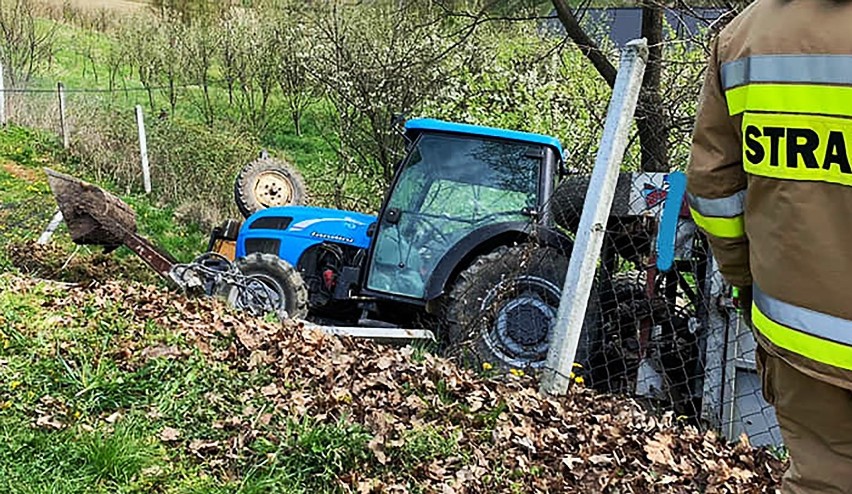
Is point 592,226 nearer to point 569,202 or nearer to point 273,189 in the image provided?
point 569,202

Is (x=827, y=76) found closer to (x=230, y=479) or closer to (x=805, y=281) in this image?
(x=805, y=281)

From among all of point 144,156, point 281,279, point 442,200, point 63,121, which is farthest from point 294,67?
point 442,200

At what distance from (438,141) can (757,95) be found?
4.03 meters

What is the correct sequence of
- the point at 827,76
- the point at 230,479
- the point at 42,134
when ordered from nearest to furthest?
the point at 827,76
the point at 230,479
the point at 42,134

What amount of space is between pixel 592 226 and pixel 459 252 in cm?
201

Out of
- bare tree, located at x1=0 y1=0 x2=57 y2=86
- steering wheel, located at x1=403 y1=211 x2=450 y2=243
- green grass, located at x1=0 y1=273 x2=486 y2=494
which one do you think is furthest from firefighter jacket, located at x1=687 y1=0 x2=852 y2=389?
bare tree, located at x1=0 y1=0 x2=57 y2=86

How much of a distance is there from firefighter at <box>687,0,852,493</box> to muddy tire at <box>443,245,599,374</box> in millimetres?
2627

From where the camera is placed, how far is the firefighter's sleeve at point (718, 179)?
2193 mm

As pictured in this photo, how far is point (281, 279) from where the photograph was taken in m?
6.22

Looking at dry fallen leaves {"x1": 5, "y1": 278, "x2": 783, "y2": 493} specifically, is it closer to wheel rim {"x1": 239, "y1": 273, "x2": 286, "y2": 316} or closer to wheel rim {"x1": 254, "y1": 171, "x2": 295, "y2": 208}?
wheel rim {"x1": 239, "y1": 273, "x2": 286, "y2": 316}

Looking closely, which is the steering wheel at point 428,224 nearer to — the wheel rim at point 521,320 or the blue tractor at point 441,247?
the blue tractor at point 441,247

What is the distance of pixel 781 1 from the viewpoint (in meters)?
1.93

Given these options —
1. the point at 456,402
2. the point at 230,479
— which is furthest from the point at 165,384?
the point at 456,402

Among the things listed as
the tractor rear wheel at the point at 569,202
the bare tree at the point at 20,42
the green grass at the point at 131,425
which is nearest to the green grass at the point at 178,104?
the bare tree at the point at 20,42
